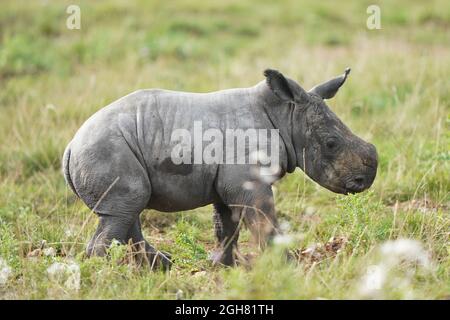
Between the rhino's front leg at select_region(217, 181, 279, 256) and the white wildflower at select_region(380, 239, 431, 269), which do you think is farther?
the rhino's front leg at select_region(217, 181, 279, 256)

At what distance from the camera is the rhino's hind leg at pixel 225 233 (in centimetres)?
543

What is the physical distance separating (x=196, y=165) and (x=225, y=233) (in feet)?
2.38

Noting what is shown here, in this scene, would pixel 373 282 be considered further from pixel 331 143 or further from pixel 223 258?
pixel 223 258

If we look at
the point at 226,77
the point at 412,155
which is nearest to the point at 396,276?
the point at 412,155

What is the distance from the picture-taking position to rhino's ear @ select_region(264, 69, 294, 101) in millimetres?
5152

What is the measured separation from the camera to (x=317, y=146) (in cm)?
525

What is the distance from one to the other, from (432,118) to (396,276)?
159 inches

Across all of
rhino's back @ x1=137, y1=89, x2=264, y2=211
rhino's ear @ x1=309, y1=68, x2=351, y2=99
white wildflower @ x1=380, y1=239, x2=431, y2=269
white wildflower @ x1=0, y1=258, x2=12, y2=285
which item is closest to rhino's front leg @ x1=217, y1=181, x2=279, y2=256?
rhino's back @ x1=137, y1=89, x2=264, y2=211

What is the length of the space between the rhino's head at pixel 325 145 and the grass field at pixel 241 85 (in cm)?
21

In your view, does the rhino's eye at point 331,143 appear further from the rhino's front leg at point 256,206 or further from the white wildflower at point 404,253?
the white wildflower at point 404,253

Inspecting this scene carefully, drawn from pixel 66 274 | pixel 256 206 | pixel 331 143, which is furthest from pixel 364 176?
pixel 66 274

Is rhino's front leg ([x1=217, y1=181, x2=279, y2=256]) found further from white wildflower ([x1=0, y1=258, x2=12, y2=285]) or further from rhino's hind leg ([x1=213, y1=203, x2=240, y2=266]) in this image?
white wildflower ([x1=0, y1=258, x2=12, y2=285])

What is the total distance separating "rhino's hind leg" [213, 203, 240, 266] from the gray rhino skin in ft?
0.04

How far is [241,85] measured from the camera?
32.7ft
